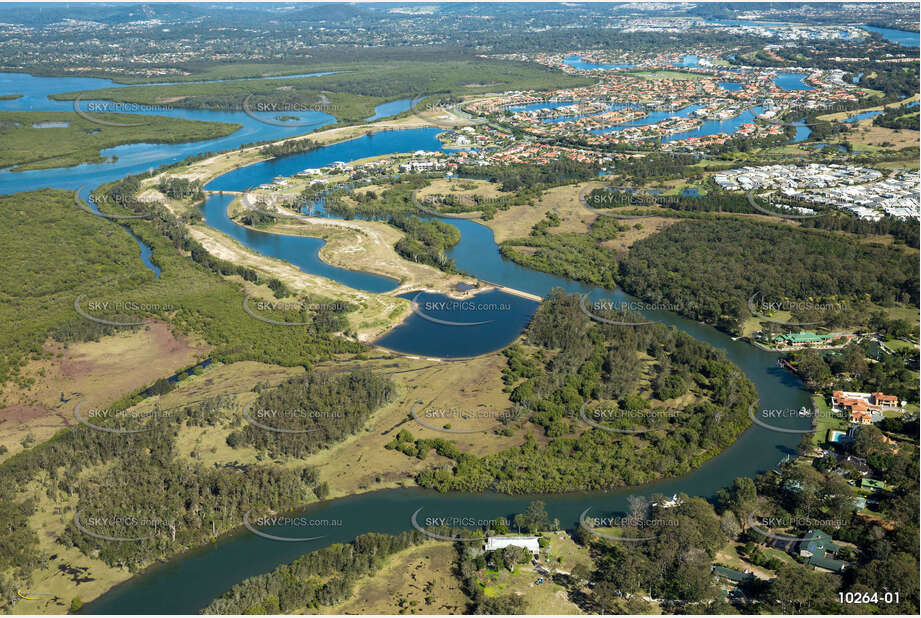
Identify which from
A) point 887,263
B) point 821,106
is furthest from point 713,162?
point 821,106

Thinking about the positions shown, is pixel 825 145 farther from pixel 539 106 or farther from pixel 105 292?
pixel 105 292

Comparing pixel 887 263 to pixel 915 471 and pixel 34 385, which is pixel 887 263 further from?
pixel 34 385

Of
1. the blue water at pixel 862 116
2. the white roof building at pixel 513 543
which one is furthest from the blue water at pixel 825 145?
the white roof building at pixel 513 543

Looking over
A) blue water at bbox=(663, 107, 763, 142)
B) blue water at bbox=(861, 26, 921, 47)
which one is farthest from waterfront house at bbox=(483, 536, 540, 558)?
blue water at bbox=(861, 26, 921, 47)

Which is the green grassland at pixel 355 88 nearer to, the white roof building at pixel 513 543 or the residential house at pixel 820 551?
the white roof building at pixel 513 543

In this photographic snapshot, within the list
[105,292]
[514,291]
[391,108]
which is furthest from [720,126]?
[105,292]
